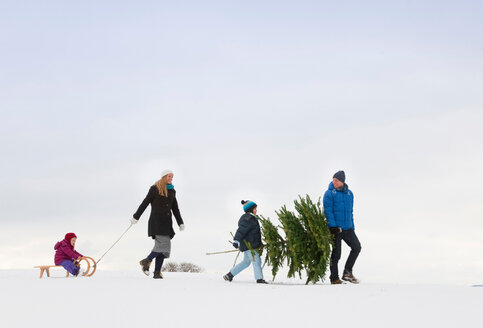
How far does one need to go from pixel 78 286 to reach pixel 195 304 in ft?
12.4

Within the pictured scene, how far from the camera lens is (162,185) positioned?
1402 cm

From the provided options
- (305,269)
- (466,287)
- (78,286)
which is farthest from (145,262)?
(466,287)

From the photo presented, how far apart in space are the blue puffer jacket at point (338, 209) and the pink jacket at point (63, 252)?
21.1 ft

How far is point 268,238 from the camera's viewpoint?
41.8 ft

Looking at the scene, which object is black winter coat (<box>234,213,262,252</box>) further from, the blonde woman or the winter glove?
the blonde woman

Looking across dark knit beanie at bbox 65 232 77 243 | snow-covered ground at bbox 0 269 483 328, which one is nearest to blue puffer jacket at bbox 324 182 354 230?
snow-covered ground at bbox 0 269 483 328

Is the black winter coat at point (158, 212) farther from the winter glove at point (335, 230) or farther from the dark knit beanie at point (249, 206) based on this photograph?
the winter glove at point (335, 230)

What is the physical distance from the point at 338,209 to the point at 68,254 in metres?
6.78

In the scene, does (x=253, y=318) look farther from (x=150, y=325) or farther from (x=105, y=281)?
(x=105, y=281)

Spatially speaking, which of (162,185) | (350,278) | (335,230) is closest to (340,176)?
(335,230)

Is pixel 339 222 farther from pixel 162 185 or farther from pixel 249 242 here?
pixel 162 185

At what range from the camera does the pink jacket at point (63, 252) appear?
46.3ft

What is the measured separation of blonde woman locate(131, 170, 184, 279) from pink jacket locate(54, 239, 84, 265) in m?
1.75

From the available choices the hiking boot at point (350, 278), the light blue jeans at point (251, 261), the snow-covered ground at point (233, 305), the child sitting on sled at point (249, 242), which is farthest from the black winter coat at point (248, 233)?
the hiking boot at point (350, 278)
